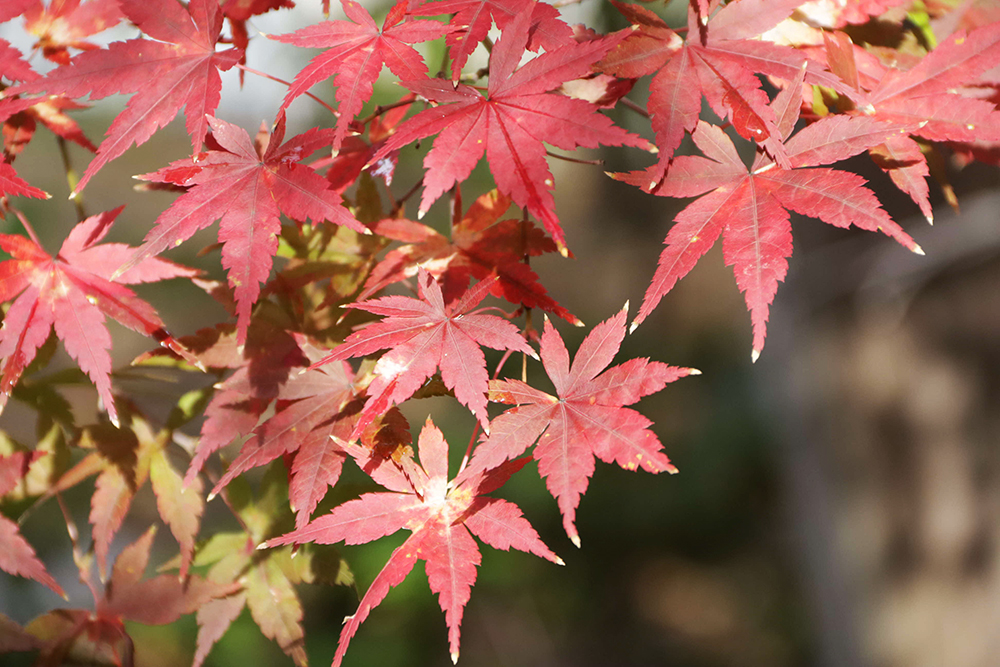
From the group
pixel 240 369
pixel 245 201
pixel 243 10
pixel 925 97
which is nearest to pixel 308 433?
pixel 240 369

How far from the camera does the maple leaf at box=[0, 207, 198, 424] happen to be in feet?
2.16

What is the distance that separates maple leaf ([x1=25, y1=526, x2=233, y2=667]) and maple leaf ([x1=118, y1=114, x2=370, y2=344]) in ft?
1.53

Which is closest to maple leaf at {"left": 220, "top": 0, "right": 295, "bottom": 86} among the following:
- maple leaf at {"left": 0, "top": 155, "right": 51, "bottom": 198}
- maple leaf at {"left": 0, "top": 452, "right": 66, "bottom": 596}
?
maple leaf at {"left": 0, "top": 155, "right": 51, "bottom": 198}

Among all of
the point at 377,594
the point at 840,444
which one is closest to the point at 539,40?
the point at 377,594

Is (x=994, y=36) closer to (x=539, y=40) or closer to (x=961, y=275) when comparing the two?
(x=539, y=40)

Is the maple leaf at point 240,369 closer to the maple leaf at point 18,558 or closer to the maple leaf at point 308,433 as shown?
the maple leaf at point 308,433

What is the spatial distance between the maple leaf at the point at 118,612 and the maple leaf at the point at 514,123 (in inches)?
25.4

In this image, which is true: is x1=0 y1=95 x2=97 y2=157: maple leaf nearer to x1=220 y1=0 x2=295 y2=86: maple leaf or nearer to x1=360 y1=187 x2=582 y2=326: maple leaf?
x1=220 y1=0 x2=295 y2=86: maple leaf

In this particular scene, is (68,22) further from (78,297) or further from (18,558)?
(18,558)

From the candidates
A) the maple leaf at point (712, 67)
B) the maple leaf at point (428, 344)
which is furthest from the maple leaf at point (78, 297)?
the maple leaf at point (712, 67)

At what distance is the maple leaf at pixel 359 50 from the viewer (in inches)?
23.8

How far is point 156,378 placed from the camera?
871mm

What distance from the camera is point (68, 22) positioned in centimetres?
79

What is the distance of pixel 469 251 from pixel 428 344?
0.60 feet
